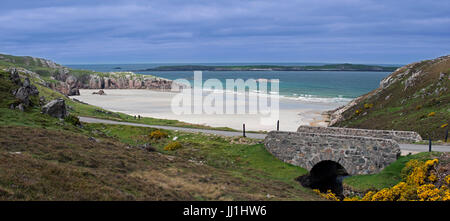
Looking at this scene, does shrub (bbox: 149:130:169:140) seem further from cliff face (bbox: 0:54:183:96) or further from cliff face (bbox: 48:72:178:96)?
cliff face (bbox: 48:72:178:96)

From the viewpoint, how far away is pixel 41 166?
15227mm

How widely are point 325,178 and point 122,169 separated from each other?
17205mm

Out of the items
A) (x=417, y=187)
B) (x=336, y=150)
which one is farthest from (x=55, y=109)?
(x=417, y=187)

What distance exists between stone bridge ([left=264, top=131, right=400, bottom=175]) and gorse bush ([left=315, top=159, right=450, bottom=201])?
216cm

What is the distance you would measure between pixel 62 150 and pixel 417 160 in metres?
21.4

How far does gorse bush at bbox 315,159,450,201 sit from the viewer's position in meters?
17.9

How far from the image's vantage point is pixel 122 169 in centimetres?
1962

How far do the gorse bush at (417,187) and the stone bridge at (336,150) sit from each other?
7.08 ft

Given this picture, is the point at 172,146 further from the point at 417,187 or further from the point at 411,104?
the point at 411,104

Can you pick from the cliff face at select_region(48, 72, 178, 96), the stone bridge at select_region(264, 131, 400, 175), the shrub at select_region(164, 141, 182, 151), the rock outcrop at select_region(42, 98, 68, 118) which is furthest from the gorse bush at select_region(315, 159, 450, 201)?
the cliff face at select_region(48, 72, 178, 96)

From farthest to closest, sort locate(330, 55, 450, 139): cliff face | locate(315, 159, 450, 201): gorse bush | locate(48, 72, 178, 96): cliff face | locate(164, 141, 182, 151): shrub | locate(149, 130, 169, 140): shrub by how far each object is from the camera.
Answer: locate(48, 72, 178, 96): cliff face < locate(330, 55, 450, 139): cliff face < locate(149, 130, 169, 140): shrub < locate(164, 141, 182, 151): shrub < locate(315, 159, 450, 201): gorse bush
